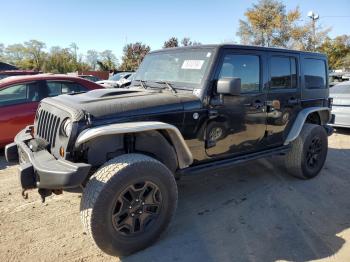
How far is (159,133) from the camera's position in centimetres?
332

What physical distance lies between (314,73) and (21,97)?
5.15 metres

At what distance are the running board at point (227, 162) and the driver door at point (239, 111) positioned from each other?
7 centimetres

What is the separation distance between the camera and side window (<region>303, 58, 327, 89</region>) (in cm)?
502

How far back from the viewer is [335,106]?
8.50 meters

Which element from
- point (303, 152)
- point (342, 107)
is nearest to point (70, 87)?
point (303, 152)

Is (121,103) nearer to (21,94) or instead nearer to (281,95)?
(281,95)

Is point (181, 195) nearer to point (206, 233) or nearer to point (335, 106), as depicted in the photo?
point (206, 233)

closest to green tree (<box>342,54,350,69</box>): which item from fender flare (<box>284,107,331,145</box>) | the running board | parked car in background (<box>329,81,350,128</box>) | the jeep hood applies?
parked car in background (<box>329,81,350,128</box>)

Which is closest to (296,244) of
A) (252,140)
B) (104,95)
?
(252,140)

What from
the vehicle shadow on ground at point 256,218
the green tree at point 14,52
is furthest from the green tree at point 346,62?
the green tree at point 14,52

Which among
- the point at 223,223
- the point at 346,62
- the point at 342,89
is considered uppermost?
the point at 346,62

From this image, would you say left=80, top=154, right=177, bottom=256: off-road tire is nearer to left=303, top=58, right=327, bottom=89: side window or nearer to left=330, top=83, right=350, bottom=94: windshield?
left=303, top=58, right=327, bottom=89: side window

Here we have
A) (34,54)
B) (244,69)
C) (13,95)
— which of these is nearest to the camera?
(244,69)

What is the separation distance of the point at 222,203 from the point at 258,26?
35.8 meters
